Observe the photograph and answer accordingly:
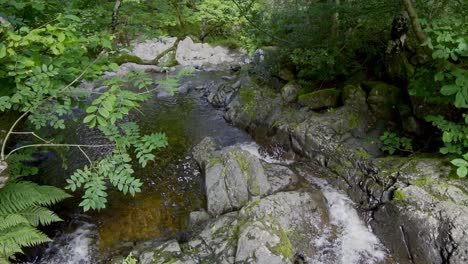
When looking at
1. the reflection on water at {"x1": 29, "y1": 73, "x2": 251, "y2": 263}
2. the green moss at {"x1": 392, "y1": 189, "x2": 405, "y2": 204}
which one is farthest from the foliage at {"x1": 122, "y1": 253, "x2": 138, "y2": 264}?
the green moss at {"x1": 392, "y1": 189, "x2": 405, "y2": 204}

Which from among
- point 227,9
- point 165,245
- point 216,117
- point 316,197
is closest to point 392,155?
point 316,197

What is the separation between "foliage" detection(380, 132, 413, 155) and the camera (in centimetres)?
515

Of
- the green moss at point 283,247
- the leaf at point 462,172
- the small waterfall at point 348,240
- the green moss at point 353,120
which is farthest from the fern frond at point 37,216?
the green moss at point 353,120

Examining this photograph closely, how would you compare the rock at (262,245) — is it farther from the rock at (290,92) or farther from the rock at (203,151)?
the rock at (290,92)

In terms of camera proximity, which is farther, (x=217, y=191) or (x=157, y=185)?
(x=157, y=185)

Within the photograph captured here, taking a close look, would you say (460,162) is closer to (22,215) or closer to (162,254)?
(162,254)

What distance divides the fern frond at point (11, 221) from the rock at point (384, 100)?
637 centimetres

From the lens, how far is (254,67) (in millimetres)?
9508

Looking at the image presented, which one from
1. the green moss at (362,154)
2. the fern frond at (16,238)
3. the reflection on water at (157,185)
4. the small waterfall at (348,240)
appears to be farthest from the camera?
the green moss at (362,154)

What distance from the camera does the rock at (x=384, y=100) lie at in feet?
19.5

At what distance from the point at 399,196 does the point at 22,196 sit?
528 cm

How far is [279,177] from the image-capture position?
5.57 meters

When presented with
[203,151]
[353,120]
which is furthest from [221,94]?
[353,120]

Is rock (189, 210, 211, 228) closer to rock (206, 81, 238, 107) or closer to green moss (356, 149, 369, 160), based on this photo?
green moss (356, 149, 369, 160)
